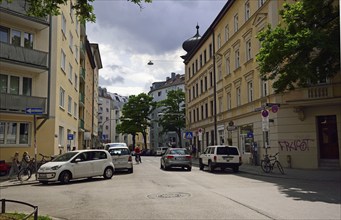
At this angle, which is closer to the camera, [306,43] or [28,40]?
[306,43]

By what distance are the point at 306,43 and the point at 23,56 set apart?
640 inches

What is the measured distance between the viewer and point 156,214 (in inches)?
339

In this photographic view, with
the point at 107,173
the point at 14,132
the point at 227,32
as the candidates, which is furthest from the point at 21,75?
the point at 227,32

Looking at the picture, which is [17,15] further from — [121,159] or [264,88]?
[264,88]

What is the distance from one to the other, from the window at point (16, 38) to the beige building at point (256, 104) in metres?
16.0

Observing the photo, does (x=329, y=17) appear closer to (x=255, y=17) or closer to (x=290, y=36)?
(x=290, y=36)

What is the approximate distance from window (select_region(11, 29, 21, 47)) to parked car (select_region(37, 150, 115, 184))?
952 centimetres

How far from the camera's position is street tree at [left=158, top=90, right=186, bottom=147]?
67.8m

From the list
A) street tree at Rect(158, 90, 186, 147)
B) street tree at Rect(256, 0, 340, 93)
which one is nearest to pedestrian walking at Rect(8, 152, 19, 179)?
street tree at Rect(256, 0, 340, 93)

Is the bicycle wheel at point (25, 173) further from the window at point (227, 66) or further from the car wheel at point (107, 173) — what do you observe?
the window at point (227, 66)

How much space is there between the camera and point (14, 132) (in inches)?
908

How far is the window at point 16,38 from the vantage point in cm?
2305

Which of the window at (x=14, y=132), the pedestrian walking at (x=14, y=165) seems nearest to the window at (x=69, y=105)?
the window at (x=14, y=132)

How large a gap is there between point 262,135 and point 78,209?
748 inches
